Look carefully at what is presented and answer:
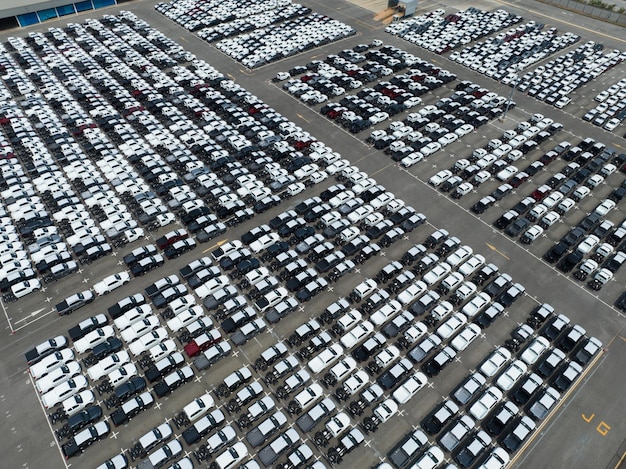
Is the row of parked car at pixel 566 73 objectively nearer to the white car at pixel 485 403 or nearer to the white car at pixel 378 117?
the white car at pixel 378 117

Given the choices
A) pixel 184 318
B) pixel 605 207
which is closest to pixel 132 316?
pixel 184 318

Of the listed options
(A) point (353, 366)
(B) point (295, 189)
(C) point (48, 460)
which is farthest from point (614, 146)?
(C) point (48, 460)

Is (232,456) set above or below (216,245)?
below

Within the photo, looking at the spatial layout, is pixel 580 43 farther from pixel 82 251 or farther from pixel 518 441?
pixel 82 251

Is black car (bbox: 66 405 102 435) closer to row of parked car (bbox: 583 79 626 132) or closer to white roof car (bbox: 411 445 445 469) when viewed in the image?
white roof car (bbox: 411 445 445 469)

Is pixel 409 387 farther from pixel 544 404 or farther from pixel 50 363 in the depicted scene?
pixel 50 363

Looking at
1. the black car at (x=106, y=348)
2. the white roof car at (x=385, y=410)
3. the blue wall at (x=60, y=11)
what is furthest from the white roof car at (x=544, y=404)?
the blue wall at (x=60, y=11)
